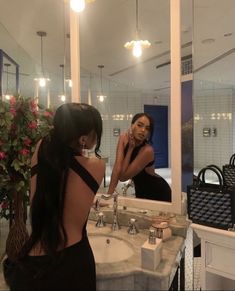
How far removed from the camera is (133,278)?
109 cm

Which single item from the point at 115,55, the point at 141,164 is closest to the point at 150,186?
the point at 141,164

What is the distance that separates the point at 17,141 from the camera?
135cm

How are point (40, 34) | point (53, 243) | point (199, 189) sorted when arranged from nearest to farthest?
point (53, 243)
point (199, 189)
point (40, 34)

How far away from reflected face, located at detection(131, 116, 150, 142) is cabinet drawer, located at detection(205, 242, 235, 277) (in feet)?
2.38

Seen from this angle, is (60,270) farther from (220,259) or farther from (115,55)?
(115,55)

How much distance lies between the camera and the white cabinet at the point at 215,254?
3.71ft

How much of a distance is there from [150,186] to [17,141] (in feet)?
2.73

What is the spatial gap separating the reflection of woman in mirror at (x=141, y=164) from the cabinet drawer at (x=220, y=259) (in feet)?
1.41

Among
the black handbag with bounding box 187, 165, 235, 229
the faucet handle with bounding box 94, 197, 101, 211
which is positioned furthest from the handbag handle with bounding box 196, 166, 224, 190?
the faucet handle with bounding box 94, 197, 101, 211

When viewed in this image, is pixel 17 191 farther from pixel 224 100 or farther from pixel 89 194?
pixel 224 100

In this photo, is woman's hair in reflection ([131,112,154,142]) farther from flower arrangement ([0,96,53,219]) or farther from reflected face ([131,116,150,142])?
flower arrangement ([0,96,53,219])

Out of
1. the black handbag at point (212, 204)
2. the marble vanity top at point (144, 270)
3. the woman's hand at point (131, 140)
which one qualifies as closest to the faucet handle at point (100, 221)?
the marble vanity top at point (144, 270)

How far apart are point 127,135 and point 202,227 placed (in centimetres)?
76

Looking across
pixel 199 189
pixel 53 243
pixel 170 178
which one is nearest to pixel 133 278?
pixel 53 243
